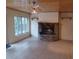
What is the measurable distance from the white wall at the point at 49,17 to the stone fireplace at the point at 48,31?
1.18ft

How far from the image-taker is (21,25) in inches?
417

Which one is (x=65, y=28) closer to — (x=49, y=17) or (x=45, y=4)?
(x=49, y=17)

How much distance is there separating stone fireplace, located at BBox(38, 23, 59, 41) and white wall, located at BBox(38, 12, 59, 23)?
360mm

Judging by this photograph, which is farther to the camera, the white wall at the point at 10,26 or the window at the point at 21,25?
the window at the point at 21,25

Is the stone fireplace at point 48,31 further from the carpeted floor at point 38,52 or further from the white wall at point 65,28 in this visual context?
the carpeted floor at point 38,52

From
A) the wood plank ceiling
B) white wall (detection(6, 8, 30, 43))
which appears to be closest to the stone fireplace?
white wall (detection(6, 8, 30, 43))

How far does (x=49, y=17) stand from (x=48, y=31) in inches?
49.0

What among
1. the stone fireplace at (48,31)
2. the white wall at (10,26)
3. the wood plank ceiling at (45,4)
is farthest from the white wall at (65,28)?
the white wall at (10,26)

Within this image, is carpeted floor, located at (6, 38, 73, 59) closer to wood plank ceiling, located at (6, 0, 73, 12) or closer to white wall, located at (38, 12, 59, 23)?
wood plank ceiling, located at (6, 0, 73, 12)

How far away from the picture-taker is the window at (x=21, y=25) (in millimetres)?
9555

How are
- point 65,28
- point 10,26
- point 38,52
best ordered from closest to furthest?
point 38,52 → point 10,26 → point 65,28

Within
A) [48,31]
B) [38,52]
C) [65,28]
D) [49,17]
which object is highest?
[49,17]

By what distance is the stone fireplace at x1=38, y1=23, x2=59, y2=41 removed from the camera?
10267 millimetres

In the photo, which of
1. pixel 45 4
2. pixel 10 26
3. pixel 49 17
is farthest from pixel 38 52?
pixel 49 17
